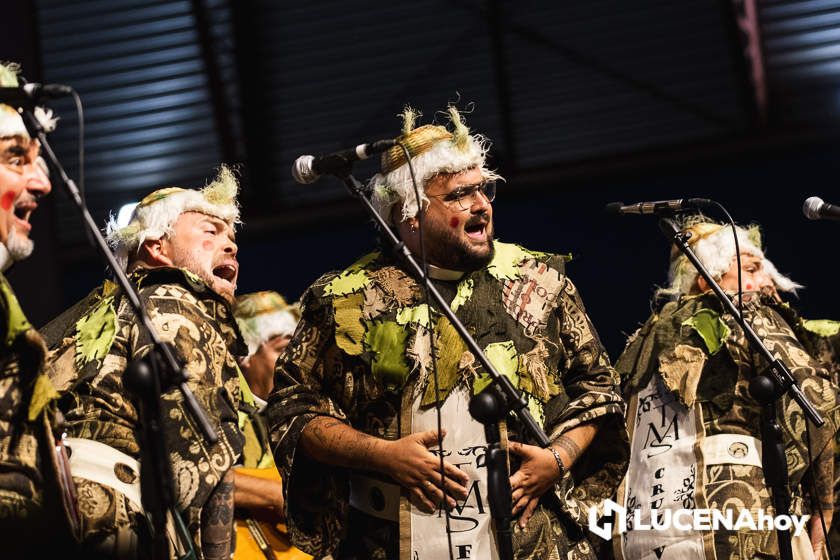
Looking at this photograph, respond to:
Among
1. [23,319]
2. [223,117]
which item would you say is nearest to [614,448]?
[23,319]

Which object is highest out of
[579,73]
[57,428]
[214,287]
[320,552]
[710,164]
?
[579,73]

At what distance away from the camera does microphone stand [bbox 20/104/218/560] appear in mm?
2748

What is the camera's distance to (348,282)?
3.63m

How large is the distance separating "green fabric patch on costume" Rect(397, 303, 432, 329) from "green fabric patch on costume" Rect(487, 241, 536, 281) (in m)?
0.25

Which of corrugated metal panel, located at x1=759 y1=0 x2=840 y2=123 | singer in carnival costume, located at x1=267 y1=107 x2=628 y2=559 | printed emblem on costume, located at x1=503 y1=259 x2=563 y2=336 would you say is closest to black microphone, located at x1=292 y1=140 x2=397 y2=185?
singer in carnival costume, located at x1=267 y1=107 x2=628 y2=559

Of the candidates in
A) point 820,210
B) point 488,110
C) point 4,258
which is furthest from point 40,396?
point 488,110

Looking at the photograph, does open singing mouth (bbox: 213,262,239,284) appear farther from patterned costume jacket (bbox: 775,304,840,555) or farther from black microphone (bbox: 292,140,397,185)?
patterned costume jacket (bbox: 775,304,840,555)

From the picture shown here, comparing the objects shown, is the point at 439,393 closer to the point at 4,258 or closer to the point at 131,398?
the point at 131,398

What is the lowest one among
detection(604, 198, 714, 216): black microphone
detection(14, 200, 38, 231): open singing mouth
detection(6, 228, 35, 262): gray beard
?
detection(6, 228, 35, 262): gray beard

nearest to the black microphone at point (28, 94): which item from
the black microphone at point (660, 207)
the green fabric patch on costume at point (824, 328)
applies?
the black microphone at point (660, 207)

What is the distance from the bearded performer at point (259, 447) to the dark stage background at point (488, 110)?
1327mm

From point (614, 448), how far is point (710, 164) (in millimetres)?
A: 3671

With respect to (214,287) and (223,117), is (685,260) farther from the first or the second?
(223,117)

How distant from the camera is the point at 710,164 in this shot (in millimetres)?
6875
